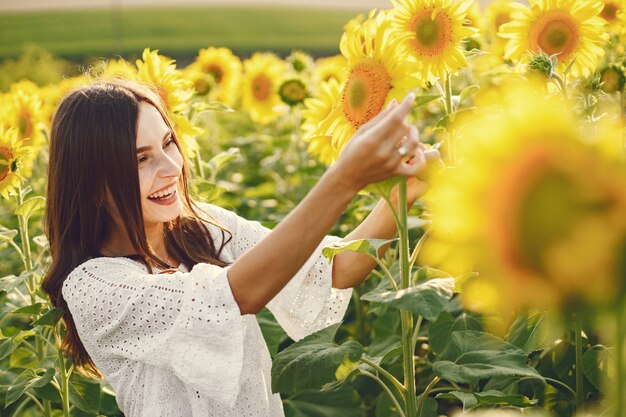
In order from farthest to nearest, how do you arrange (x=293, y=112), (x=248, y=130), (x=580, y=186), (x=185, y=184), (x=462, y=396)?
(x=248, y=130) → (x=293, y=112) → (x=185, y=184) → (x=462, y=396) → (x=580, y=186)

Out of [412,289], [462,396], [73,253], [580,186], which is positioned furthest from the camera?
[73,253]

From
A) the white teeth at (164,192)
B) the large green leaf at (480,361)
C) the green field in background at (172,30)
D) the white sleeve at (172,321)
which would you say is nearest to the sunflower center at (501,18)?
the white teeth at (164,192)

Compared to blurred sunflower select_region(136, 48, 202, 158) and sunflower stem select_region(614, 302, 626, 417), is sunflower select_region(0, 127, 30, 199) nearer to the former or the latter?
blurred sunflower select_region(136, 48, 202, 158)

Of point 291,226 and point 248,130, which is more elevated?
point 291,226

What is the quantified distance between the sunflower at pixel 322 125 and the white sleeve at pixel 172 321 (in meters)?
0.32

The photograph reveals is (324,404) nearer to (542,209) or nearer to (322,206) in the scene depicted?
(322,206)

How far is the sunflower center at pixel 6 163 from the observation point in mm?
2154


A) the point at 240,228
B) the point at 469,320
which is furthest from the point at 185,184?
the point at 469,320

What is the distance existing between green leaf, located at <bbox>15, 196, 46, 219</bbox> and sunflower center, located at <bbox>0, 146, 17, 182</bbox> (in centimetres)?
10

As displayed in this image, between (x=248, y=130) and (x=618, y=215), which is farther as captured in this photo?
(x=248, y=130)

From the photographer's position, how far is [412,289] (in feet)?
4.15

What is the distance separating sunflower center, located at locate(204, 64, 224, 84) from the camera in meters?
4.60

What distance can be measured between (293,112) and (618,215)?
11.4 feet

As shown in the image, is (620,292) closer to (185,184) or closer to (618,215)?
(618,215)
